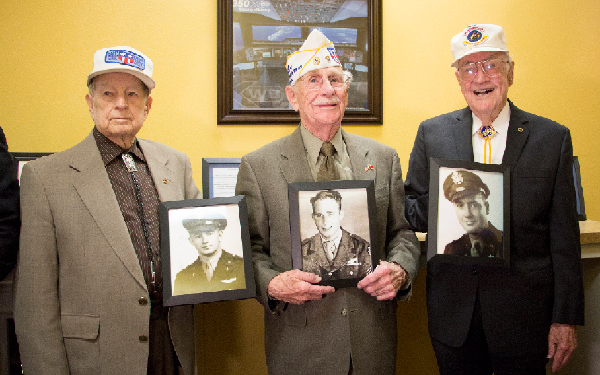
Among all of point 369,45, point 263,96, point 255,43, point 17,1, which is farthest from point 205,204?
point 17,1

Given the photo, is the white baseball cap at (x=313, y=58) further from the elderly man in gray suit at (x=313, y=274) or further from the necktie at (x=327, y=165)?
the necktie at (x=327, y=165)

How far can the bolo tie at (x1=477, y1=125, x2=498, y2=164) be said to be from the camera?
1479 mm

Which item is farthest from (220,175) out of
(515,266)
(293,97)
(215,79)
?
(515,266)

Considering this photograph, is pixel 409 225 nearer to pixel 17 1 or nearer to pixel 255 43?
pixel 255 43

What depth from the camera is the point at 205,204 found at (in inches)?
50.5

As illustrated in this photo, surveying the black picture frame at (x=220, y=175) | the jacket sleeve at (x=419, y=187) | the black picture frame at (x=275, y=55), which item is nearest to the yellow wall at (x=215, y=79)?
the black picture frame at (x=275, y=55)

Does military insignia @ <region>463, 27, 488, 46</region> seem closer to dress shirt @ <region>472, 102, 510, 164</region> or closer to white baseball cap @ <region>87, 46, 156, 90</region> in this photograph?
dress shirt @ <region>472, 102, 510, 164</region>

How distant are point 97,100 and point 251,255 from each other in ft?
2.50

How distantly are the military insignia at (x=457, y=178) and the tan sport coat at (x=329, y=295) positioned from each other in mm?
199

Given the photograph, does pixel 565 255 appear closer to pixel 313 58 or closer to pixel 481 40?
pixel 481 40

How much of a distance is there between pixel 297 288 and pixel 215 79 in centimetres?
149

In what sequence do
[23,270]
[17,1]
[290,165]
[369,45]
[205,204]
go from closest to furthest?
[23,270]
[205,204]
[290,165]
[17,1]
[369,45]

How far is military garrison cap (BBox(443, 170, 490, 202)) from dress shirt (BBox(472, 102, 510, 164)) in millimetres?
174

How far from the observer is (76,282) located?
3.94 feet
